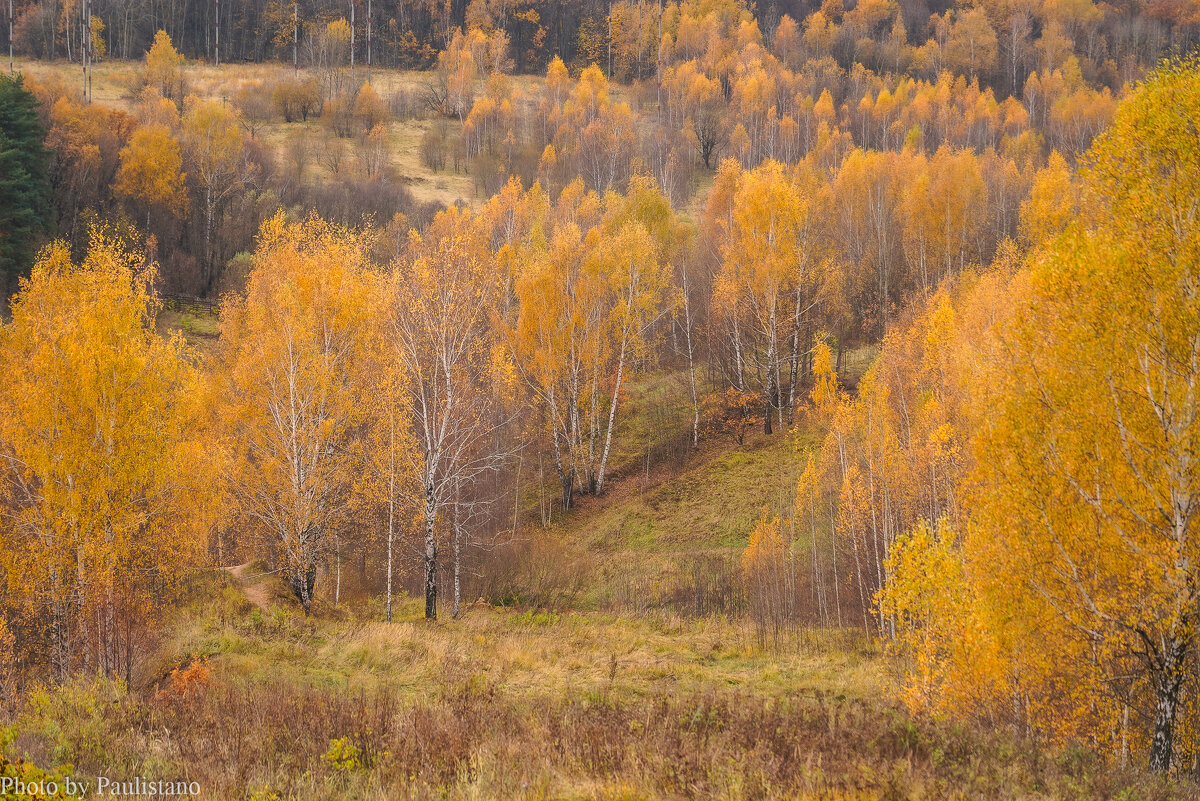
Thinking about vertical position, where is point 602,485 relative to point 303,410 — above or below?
below

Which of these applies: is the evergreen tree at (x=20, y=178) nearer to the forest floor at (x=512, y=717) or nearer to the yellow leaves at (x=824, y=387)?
the forest floor at (x=512, y=717)

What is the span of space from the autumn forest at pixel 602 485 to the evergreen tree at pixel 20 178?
12.1 inches

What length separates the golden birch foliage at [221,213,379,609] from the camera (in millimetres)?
18047

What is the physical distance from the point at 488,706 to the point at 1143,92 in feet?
42.0

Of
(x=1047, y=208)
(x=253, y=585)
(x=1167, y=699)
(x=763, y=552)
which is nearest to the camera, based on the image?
(x=1167, y=699)

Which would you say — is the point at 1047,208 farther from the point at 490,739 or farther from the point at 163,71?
the point at 163,71

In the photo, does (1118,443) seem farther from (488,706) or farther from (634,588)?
(634,588)

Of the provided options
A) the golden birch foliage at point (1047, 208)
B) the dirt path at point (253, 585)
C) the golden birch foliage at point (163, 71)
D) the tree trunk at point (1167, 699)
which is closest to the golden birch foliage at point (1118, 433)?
the tree trunk at point (1167, 699)

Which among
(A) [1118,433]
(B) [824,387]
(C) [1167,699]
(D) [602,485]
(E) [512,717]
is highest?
(A) [1118,433]

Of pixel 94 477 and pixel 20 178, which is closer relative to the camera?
pixel 94 477

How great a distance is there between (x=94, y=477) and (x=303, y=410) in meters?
5.23

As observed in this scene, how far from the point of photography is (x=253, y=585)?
1795cm

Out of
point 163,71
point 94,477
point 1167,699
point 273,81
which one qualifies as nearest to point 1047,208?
point 1167,699

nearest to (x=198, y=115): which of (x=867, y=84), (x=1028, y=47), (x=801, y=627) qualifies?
(x=801, y=627)
